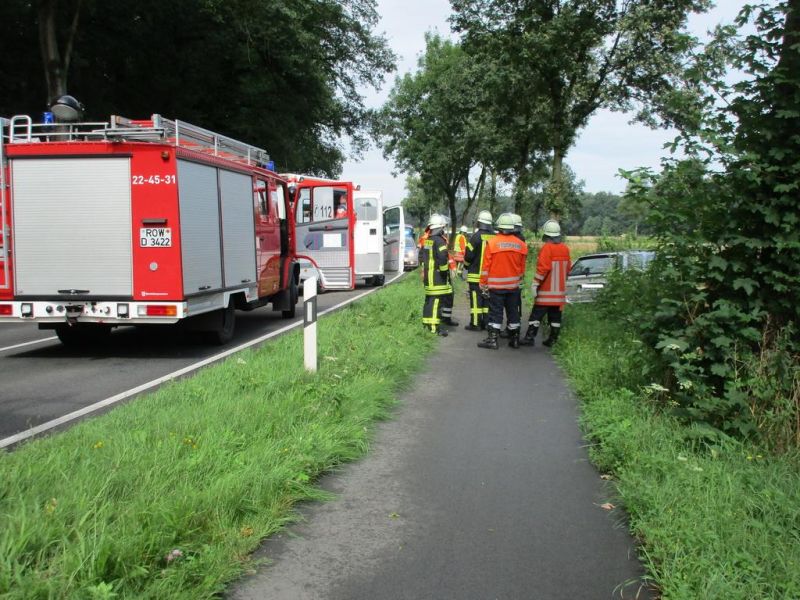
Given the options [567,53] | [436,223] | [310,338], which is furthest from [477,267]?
[567,53]

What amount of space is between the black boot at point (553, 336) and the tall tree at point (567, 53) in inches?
648

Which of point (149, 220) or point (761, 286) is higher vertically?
point (149, 220)

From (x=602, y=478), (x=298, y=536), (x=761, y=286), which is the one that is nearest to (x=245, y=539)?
(x=298, y=536)

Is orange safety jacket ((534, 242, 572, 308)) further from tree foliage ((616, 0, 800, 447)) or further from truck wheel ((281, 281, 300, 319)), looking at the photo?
truck wheel ((281, 281, 300, 319))

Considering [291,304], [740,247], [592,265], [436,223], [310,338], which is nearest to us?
[740,247]

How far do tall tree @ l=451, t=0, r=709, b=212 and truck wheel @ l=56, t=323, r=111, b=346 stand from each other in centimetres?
1880

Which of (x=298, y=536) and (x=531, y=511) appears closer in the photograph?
(x=298, y=536)

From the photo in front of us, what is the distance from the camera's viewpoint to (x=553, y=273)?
10430mm

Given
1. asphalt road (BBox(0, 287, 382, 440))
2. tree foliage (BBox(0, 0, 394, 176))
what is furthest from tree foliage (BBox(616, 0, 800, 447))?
tree foliage (BBox(0, 0, 394, 176))

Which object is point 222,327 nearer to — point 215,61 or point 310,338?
point 310,338

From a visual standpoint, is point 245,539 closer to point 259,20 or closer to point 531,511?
point 531,511

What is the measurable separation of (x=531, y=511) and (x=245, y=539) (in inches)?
66.8

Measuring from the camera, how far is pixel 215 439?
5.03 m

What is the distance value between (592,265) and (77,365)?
1000 centimetres
